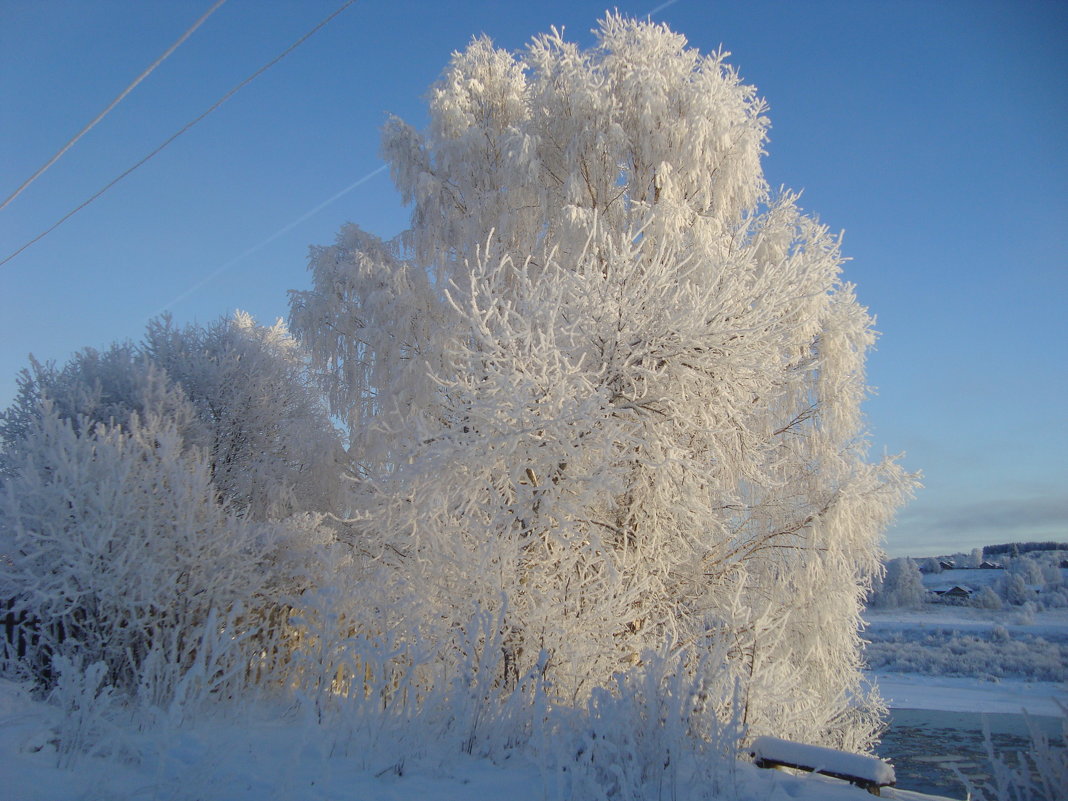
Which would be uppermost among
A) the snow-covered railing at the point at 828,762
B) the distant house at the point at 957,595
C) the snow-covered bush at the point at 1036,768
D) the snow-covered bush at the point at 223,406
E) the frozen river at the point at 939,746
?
the snow-covered bush at the point at 223,406

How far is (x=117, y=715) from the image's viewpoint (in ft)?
14.8

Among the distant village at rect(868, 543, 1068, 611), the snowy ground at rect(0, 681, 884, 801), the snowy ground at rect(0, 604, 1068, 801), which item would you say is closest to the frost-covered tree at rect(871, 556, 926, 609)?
the distant village at rect(868, 543, 1068, 611)

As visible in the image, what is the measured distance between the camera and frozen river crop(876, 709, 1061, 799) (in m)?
14.9

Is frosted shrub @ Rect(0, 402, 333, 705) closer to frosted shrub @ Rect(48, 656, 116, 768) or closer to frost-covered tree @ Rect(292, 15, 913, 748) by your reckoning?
frost-covered tree @ Rect(292, 15, 913, 748)

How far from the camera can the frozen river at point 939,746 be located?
48.7 ft

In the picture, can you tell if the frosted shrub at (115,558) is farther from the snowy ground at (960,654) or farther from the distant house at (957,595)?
the distant house at (957,595)

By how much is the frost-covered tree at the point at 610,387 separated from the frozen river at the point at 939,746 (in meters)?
6.02

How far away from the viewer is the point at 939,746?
19.6 meters


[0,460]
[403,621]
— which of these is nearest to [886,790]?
[403,621]

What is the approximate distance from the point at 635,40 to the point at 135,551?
1066cm

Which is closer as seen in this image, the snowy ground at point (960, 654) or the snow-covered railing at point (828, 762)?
the snow-covered railing at point (828, 762)

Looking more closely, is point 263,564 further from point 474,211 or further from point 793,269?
point 793,269

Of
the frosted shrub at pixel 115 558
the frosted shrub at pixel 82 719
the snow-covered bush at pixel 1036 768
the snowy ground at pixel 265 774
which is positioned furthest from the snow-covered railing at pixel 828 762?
the frosted shrub at pixel 115 558

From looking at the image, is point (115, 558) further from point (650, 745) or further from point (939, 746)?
point (939, 746)
